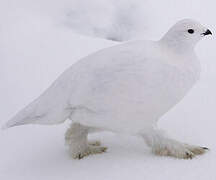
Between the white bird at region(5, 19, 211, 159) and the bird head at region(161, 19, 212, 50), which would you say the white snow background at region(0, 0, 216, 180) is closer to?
the white bird at region(5, 19, 211, 159)

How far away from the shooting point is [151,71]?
1359 mm

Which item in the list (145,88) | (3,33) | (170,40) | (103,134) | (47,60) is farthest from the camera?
(3,33)

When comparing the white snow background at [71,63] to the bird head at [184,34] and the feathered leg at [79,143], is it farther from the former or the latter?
the bird head at [184,34]

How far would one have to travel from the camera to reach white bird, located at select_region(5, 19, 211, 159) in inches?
53.0

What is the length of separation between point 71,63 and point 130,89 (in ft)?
3.72

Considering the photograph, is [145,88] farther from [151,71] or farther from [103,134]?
[103,134]

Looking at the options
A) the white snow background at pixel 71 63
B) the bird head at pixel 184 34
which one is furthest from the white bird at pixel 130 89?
the white snow background at pixel 71 63

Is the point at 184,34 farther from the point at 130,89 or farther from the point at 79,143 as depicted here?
the point at 79,143

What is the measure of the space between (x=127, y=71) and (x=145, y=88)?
0.28 feet

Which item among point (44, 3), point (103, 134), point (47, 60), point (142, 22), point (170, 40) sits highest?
point (44, 3)

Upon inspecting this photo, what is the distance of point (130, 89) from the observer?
1339 millimetres

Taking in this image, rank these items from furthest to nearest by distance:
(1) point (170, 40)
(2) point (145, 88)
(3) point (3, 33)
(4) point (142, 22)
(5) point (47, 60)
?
(4) point (142, 22) → (3) point (3, 33) → (5) point (47, 60) → (1) point (170, 40) → (2) point (145, 88)

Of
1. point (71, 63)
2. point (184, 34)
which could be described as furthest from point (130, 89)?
point (71, 63)

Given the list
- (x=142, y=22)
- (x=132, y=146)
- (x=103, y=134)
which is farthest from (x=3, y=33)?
(x=132, y=146)
